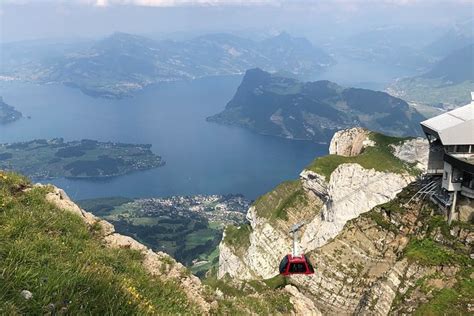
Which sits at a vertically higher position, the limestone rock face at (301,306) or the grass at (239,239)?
the limestone rock face at (301,306)

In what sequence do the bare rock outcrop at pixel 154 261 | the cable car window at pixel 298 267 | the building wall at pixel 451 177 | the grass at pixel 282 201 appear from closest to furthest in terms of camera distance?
the bare rock outcrop at pixel 154 261 < the cable car window at pixel 298 267 < the building wall at pixel 451 177 < the grass at pixel 282 201

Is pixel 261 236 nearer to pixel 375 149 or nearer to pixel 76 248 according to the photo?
pixel 375 149

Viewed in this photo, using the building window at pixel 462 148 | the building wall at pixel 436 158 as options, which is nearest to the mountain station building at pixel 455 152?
the building window at pixel 462 148

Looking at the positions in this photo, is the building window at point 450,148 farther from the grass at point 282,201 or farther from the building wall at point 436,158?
the grass at point 282,201

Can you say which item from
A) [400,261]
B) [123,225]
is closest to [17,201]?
[400,261]

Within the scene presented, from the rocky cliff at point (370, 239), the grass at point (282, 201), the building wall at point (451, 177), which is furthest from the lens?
the grass at point (282, 201)

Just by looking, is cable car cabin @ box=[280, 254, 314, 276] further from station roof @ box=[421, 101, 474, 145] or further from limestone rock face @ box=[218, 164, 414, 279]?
limestone rock face @ box=[218, 164, 414, 279]

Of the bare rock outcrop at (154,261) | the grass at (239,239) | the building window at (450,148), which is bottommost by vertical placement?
the grass at (239,239)

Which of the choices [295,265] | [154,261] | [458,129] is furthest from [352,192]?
[154,261]
